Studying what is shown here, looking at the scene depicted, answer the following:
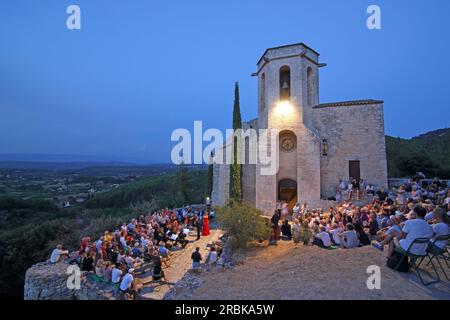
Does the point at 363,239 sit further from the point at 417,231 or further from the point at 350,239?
the point at 417,231

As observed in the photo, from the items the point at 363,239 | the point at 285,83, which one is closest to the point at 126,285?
the point at 363,239

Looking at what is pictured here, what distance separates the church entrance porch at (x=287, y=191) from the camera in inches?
701

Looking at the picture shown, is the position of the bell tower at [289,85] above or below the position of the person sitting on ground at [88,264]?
above

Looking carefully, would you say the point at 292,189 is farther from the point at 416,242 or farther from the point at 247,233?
the point at 416,242

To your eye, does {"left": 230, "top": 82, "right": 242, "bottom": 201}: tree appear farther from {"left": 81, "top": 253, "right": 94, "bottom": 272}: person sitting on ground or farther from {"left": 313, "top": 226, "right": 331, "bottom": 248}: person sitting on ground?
{"left": 81, "top": 253, "right": 94, "bottom": 272}: person sitting on ground

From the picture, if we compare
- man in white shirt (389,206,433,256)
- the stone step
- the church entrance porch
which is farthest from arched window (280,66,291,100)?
man in white shirt (389,206,433,256)

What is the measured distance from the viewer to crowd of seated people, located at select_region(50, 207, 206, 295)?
849cm

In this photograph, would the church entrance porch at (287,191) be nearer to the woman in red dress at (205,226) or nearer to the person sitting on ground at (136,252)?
the woman in red dress at (205,226)

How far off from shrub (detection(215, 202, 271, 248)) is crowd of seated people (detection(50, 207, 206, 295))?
2.83 m

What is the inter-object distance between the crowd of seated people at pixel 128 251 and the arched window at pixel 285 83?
1117 centimetres

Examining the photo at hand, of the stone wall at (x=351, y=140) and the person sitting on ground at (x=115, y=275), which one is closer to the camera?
the person sitting on ground at (x=115, y=275)

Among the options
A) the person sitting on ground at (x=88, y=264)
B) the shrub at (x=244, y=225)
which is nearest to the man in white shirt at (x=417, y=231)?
the shrub at (x=244, y=225)
